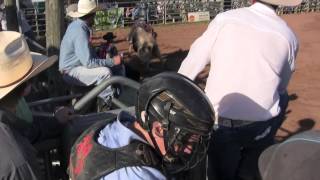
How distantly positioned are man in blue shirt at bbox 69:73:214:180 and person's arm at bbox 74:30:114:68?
450cm

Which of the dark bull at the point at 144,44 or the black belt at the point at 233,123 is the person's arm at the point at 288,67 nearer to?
the black belt at the point at 233,123

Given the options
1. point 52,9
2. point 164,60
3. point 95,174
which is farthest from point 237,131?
point 164,60

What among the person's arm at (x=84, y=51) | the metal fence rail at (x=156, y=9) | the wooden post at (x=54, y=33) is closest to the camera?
the person's arm at (x=84, y=51)

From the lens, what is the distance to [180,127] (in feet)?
7.42

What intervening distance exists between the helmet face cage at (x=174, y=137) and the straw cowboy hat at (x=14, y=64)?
104 cm

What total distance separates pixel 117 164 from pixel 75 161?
13.3 inches

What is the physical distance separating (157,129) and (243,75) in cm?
113

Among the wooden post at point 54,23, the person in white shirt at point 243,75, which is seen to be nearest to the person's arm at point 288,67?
the person in white shirt at point 243,75

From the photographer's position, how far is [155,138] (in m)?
2.35

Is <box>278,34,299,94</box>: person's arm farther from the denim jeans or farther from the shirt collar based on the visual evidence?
the denim jeans

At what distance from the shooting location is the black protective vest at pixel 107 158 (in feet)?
7.26

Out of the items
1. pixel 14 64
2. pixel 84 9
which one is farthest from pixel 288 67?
pixel 84 9

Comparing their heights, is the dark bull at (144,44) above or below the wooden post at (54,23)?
below

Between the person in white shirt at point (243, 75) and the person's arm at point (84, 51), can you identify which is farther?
the person's arm at point (84, 51)
